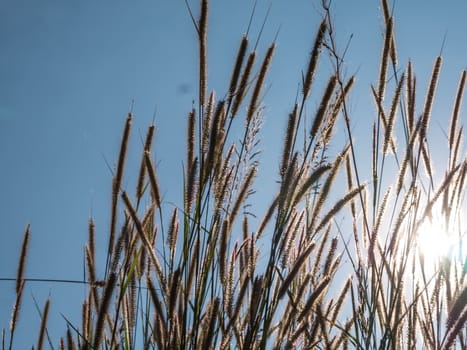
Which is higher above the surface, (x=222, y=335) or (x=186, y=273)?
(x=186, y=273)

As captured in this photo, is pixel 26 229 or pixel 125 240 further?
pixel 26 229

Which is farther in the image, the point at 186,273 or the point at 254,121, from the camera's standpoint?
the point at 254,121

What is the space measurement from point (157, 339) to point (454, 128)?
1.38 m

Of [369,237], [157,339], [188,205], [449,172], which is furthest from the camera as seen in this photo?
[449,172]

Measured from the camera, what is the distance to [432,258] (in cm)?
260

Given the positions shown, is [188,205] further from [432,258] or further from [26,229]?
[432,258]

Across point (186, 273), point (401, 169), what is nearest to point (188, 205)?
point (186, 273)

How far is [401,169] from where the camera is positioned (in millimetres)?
2463

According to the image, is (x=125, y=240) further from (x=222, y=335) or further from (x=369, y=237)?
(x=369, y=237)

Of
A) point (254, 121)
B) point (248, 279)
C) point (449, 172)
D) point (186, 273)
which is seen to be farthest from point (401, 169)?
point (186, 273)

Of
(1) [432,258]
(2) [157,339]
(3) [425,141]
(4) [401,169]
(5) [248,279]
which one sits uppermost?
(3) [425,141]

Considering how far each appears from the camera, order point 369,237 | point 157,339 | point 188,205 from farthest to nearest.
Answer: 1. point 369,237
2. point 188,205
3. point 157,339

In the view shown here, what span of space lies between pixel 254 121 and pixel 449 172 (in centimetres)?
73

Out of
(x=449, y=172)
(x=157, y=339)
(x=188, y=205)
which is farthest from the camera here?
(x=449, y=172)
